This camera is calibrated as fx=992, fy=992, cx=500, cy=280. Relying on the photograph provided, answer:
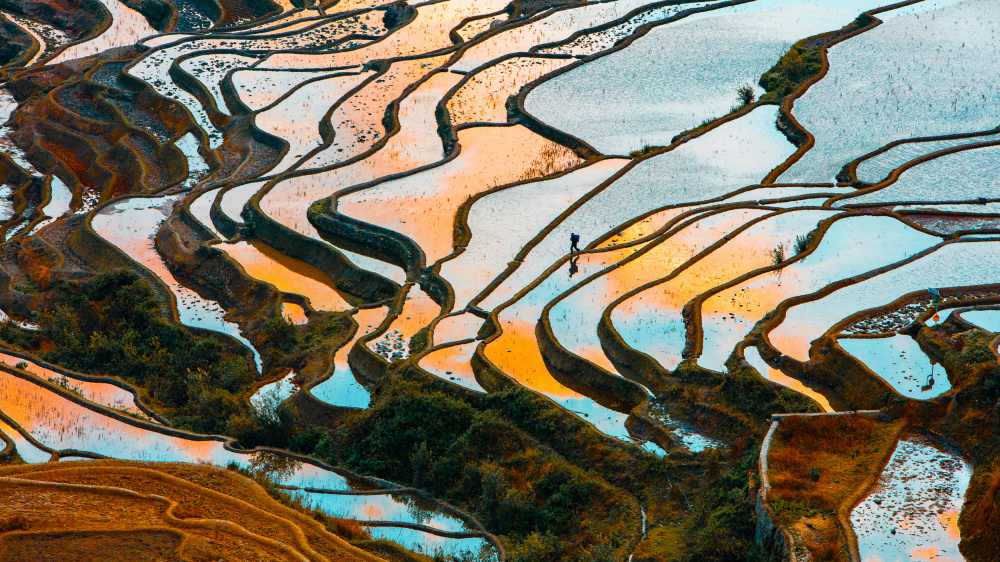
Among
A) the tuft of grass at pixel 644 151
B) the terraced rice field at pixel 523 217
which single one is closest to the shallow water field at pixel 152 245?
the terraced rice field at pixel 523 217

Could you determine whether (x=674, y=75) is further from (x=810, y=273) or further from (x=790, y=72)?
(x=810, y=273)

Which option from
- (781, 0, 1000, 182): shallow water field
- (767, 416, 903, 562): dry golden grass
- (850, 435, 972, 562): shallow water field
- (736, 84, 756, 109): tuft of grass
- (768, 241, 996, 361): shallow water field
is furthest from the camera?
(736, 84, 756, 109): tuft of grass

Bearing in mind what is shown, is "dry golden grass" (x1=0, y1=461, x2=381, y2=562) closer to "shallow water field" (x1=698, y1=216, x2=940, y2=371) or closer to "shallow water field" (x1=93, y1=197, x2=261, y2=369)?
"shallow water field" (x1=93, y1=197, x2=261, y2=369)

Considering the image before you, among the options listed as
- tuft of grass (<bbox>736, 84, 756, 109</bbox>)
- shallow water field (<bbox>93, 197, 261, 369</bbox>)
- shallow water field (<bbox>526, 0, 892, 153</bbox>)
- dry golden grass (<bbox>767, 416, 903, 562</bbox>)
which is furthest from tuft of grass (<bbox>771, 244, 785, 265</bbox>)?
tuft of grass (<bbox>736, 84, 756, 109</bbox>)

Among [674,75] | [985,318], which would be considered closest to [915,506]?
[985,318]

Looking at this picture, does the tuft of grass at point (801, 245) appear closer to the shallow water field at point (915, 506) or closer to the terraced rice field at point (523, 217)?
the terraced rice field at point (523, 217)

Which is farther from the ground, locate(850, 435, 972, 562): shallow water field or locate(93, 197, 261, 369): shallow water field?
locate(850, 435, 972, 562): shallow water field

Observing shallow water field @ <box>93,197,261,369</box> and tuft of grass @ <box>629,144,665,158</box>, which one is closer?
shallow water field @ <box>93,197,261,369</box>

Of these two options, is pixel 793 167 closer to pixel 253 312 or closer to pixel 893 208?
pixel 893 208
